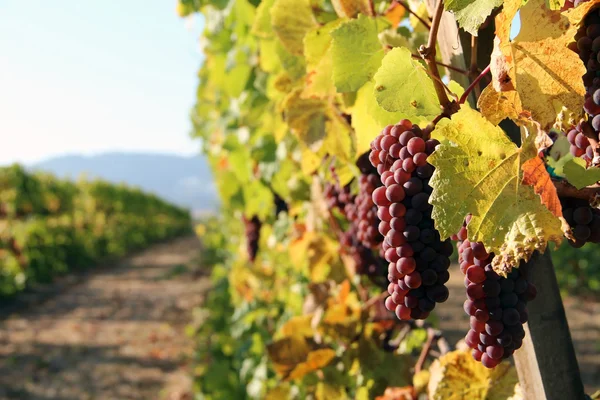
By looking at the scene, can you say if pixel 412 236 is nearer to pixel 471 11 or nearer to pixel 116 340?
pixel 471 11

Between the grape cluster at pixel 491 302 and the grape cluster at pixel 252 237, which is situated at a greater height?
the grape cluster at pixel 491 302

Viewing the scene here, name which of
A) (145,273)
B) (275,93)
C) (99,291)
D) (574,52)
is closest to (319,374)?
(275,93)

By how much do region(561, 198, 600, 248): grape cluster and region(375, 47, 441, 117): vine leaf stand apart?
0.82 ft

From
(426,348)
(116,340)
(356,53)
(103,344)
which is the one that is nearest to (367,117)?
(356,53)

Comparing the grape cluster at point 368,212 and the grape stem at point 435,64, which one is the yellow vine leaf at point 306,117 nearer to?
the grape cluster at point 368,212

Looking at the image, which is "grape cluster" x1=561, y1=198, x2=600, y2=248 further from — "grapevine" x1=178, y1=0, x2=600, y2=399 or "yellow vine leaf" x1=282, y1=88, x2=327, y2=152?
"yellow vine leaf" x1=282, y1=88, x2=327, y2=152

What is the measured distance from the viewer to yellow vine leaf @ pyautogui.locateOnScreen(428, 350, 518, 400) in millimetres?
1192

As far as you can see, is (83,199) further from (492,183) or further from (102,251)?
(492,183)

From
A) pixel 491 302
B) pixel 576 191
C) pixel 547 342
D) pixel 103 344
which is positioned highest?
pixel 576 191

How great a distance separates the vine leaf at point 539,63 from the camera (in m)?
0.68

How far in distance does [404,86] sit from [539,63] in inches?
7.9

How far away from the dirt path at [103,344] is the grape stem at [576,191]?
6752 mm

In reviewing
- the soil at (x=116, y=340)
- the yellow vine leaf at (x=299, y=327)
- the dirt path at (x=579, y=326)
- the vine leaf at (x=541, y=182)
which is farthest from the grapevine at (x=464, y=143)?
the soil at (x=116, y=340)

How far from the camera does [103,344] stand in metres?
9.37
